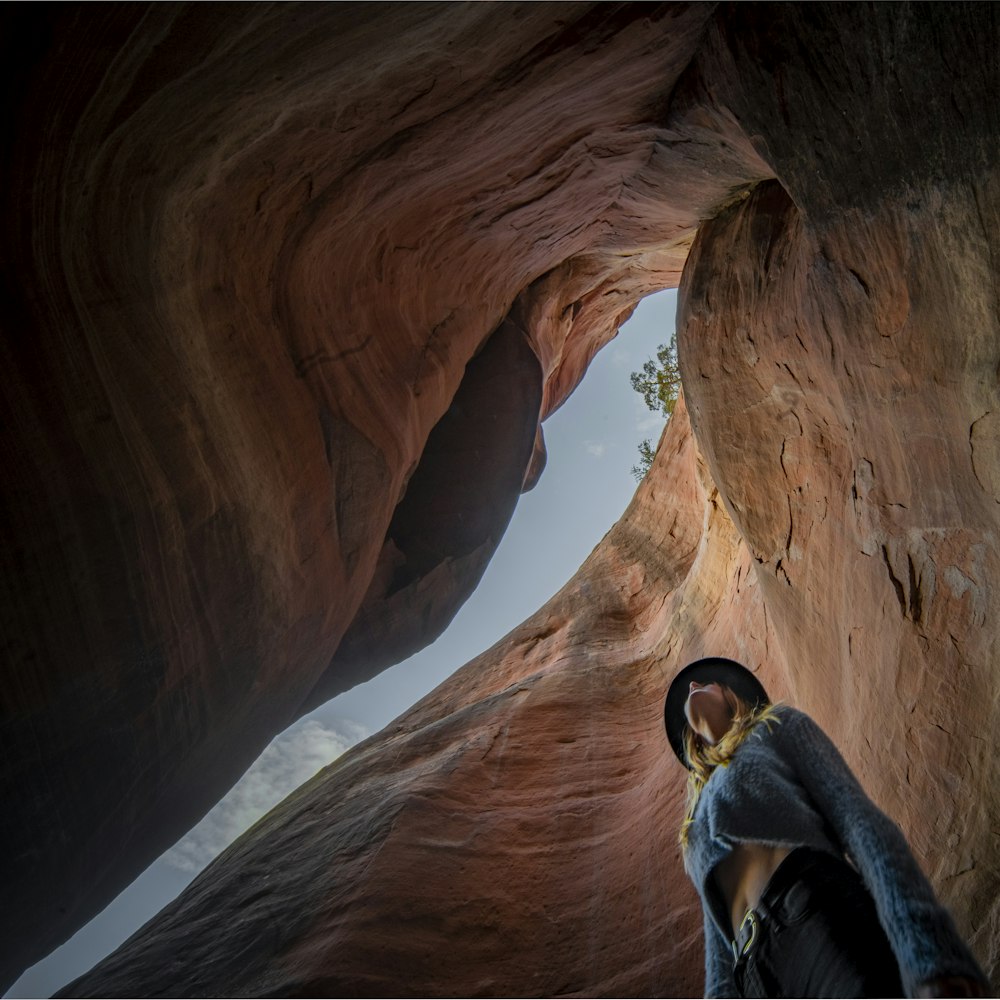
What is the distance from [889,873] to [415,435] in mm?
8290

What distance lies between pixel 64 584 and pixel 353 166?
15.2 ft

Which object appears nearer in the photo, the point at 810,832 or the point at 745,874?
the point at 810,832

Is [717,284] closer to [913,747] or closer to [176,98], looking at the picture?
[913,747]

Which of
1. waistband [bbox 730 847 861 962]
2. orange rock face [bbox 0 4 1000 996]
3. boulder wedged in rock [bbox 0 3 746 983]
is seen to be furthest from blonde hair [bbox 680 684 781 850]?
boulder wedged in rock [bbox 0 3 746 983]

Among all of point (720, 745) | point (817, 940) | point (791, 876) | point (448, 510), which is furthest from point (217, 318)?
point (448, 510)

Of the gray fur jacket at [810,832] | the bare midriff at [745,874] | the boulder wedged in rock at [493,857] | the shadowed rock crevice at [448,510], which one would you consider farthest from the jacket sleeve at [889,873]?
the shadowed rock crevice at [448,510]

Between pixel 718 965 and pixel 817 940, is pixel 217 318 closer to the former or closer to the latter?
pixel 718 965

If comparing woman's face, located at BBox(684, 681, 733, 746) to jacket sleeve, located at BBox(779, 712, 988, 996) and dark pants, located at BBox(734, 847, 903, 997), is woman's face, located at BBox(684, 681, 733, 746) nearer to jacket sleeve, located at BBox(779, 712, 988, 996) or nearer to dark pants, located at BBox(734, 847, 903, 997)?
jacket sleeve, located at BBox(779, 712, 988, 996)

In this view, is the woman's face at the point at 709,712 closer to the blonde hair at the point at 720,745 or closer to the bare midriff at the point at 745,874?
the blonde hair at the point at 720,745

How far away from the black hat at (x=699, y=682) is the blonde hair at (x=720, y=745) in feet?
0.26

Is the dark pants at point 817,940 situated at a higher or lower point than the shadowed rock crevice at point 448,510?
lower

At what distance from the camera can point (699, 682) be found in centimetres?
360

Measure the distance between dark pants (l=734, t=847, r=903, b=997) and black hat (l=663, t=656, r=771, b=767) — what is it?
1.09 m

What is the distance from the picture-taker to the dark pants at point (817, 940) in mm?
2104
